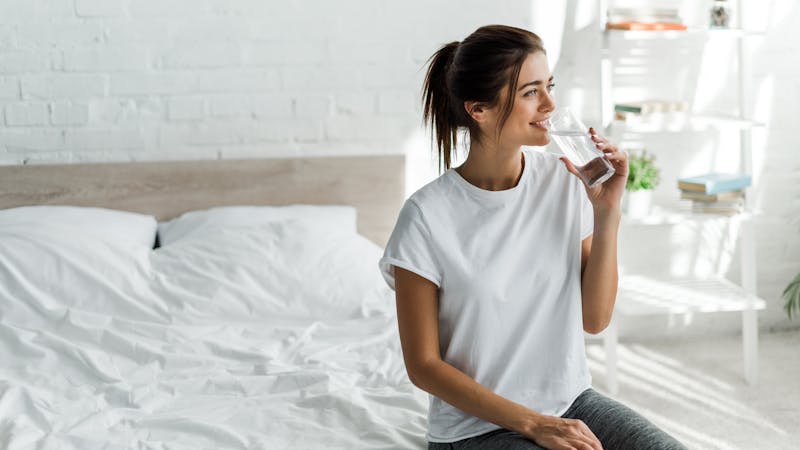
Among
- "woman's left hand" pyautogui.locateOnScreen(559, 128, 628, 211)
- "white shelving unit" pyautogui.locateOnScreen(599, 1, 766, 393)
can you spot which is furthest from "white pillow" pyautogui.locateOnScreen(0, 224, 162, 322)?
"white shelving unit" pyautogui.locateOnScreen(599, 1, 766, 393)

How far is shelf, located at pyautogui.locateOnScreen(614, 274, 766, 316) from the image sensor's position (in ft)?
10.0

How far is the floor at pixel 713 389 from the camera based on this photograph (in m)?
2.70

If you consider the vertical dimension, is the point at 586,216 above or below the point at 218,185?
above

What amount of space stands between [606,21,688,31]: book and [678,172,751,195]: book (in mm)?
524

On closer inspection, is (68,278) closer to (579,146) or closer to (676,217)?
(579,146)

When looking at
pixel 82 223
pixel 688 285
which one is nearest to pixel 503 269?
pixel 82 223

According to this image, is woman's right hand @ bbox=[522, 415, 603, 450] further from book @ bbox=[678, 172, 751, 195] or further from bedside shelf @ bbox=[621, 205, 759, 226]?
book @ bbox=[678, 172, 751, 195]

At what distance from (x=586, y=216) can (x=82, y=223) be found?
1.71 m

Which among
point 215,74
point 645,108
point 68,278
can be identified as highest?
point 215,74

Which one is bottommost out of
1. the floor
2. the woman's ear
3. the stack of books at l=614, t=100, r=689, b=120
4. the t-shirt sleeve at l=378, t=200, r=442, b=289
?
the floor

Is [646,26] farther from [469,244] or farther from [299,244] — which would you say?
[469,244]

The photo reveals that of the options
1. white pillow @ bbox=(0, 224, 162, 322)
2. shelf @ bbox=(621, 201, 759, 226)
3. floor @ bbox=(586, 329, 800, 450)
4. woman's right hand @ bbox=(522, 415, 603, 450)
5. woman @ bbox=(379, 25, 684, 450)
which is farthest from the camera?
shelf @ bbox=(621, 201, 759, 226)

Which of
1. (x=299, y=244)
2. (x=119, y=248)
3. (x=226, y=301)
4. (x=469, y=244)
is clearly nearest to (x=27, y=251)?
(x=119, y=248)

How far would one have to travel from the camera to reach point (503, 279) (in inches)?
59.0
